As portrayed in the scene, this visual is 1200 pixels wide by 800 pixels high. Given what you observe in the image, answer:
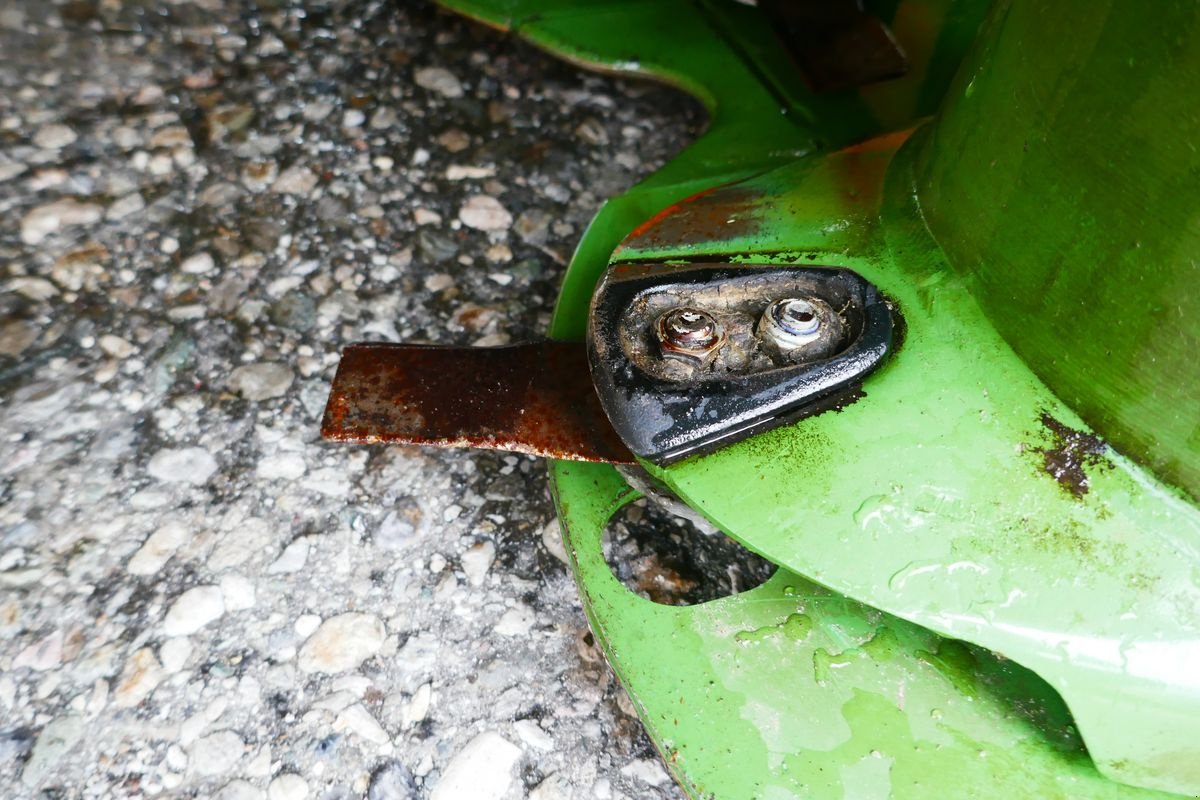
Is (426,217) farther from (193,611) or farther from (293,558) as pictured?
(193,611)

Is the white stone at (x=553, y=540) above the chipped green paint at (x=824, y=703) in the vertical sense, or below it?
below

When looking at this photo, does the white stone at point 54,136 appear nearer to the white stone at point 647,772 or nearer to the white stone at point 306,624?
the white stone at point 306,624

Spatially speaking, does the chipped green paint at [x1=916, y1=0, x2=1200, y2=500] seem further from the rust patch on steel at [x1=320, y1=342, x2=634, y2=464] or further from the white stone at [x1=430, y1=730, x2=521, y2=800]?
the white stone at [x1=430, y1=730, x2=521, y2=800]

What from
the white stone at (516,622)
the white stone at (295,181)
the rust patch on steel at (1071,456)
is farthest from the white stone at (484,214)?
the rust patch on steel at (1071,456)

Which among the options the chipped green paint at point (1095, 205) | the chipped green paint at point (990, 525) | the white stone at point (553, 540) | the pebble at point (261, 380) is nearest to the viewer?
the chipped green paint at point (1095, 205)

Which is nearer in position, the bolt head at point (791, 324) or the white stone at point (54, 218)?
the bolt head at point (791, 324)

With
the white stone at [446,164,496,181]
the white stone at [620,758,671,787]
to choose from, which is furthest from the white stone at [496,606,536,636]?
the white stone at [446,164,496,181]

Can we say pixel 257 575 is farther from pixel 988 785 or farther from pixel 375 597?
pixel 988 785

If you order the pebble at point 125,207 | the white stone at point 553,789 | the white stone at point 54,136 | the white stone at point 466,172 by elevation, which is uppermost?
the white stone at point 466,172
